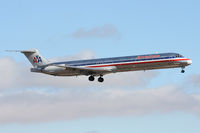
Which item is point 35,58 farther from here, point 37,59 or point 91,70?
point 91,70

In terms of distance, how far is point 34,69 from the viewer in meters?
74.1

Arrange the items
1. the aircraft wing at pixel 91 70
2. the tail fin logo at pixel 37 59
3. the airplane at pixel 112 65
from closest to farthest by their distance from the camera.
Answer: the airplane at pixel 112 65
the aircraft wing at pixel 91 70
the tail fin logo at pixel 37 59

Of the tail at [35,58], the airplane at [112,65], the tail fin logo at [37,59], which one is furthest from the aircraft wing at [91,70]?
the tail fin logo at [37,59]

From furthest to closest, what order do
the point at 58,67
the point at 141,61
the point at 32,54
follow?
the point at 32,54 → the point at 58,67 → the point at 141,61

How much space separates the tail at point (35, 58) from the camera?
75.9 m

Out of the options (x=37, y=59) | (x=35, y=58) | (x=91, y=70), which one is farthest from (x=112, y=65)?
(x=35, y=58)

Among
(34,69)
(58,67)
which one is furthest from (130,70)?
(34,69)

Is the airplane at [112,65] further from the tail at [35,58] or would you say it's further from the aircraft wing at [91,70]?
the tail at [35,58]

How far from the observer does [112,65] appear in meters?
67.9

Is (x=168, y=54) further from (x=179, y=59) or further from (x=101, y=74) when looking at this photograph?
(x=101, y=74)

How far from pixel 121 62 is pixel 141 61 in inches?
127

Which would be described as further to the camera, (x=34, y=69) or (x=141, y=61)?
(x=34, y=69)

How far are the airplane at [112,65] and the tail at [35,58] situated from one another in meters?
1.40

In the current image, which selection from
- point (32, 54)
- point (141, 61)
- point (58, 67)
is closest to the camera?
point (141, 61)
